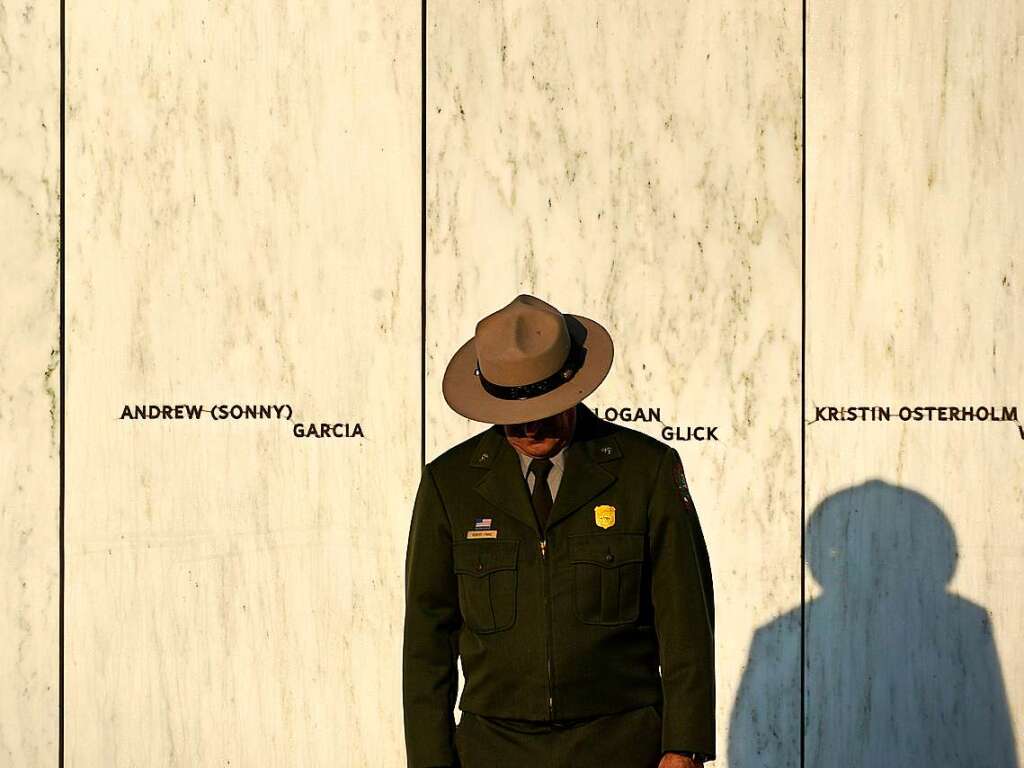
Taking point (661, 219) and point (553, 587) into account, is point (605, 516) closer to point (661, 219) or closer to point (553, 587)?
point (553, 587)

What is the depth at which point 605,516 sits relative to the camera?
4172 mm

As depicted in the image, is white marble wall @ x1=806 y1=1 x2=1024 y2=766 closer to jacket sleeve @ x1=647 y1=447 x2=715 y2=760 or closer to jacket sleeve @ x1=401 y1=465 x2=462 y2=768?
jacket sleeve @ x1=647 y1=447 x2=715 y2=760

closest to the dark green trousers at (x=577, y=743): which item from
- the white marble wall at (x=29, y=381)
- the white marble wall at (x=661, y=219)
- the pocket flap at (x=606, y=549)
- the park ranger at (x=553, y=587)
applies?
the park ranger at (x=553, y=587)

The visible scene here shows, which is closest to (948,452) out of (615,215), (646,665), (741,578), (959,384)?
(959,384)

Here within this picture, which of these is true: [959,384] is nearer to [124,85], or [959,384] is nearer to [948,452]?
[948,452]

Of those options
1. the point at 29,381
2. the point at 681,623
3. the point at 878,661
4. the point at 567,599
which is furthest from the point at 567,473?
the point at 29,381

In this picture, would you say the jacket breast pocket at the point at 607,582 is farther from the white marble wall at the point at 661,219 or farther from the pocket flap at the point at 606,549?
the white marble wall at the point at 661,219

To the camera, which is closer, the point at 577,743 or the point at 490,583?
the point at 577,743

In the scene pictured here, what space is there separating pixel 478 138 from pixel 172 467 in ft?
6.65

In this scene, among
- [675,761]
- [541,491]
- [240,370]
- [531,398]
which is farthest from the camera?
[240,370]

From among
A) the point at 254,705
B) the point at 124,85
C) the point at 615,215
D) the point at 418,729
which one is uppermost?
the point at 124,85

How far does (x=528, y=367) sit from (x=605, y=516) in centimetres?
46

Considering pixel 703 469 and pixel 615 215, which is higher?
pixel 615 215

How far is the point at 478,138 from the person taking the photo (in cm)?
681
